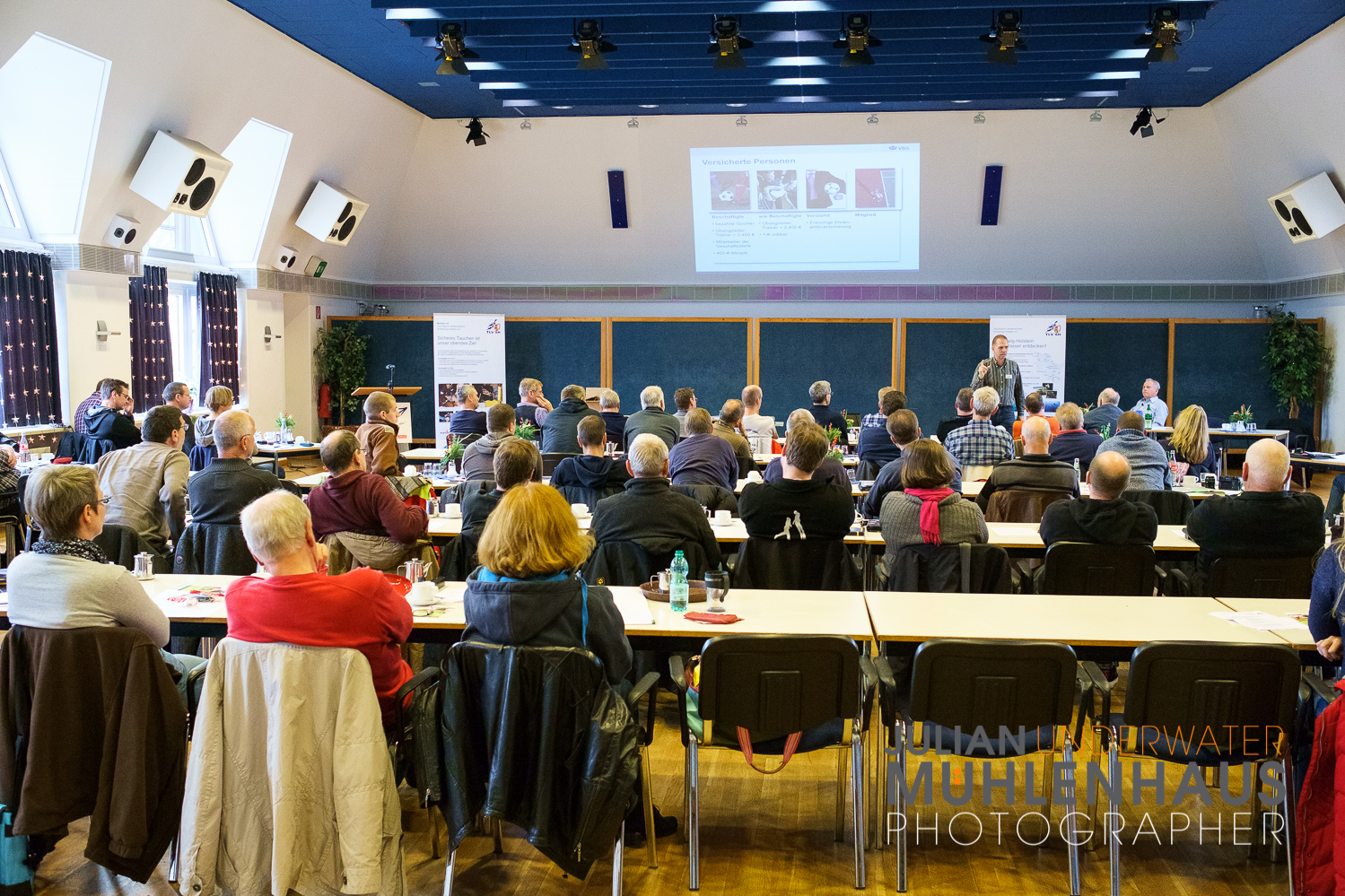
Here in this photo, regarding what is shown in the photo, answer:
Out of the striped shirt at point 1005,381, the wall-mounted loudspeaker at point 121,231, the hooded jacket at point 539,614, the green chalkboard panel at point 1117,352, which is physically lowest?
the hooded jacket at point 539,614

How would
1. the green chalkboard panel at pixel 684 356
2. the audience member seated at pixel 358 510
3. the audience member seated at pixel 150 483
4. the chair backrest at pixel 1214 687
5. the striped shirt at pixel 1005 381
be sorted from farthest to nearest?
the green chalkboard panel at pixel 684 356
the striped shirt at pixel 1005 381
the audience member seated at pixel 150 483
the audience member seated at pixel 358 510
the chair backrest at pixel 1214 687

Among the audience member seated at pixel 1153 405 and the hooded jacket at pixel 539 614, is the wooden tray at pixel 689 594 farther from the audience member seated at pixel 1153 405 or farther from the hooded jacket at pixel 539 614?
the audience member seated at pixel 1153 405

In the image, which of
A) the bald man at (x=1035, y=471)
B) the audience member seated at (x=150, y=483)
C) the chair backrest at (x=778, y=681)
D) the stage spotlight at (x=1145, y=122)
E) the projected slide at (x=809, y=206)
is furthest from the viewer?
the projected slide at (x=809, y=206)

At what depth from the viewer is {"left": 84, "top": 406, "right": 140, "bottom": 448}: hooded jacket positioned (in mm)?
7406

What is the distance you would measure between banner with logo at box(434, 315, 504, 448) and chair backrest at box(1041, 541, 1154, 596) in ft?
32.3

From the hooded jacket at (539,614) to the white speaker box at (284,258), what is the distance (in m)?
10.1

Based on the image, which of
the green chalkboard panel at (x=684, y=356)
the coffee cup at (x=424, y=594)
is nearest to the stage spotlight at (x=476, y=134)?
the green chalkboard panel at (x=684, y=356)

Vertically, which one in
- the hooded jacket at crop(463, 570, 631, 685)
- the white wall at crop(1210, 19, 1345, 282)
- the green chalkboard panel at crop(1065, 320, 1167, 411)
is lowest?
the hooded jacket at crop(463, 570, 631, 685)

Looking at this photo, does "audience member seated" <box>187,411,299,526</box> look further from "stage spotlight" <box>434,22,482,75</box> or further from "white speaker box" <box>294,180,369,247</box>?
"white speaker box" <box>294,180,369,247</box>

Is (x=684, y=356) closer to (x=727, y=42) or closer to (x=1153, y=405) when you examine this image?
(x=1153, y=405)

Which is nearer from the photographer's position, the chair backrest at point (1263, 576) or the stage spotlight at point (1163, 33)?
the chair backrest at point (1263, 576)

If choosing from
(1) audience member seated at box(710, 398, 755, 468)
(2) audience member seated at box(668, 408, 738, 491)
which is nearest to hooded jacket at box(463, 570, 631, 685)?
(2) audience member seated at box(668, 408, 738, 491)

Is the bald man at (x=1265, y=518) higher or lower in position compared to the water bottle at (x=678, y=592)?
higher

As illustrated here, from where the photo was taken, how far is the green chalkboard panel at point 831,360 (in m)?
13.2
